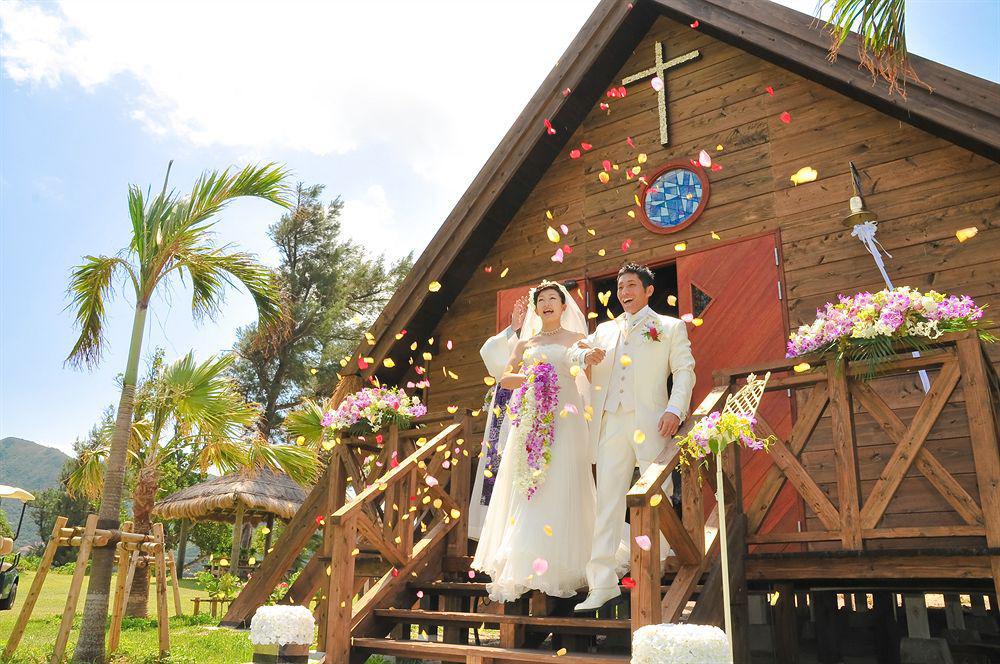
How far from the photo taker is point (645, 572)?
4227 millimetres

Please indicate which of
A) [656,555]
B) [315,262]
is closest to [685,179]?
[656,555]

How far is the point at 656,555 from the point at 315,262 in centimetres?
2519

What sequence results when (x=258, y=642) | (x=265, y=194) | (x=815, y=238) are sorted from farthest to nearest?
(x=265, y=194), (x=815, y=238), (x=258, y=642)

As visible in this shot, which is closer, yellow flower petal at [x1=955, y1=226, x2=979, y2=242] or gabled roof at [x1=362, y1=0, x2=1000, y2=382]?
yellow flower petal at [x1=955, y1=226, x2=979, y2=242]

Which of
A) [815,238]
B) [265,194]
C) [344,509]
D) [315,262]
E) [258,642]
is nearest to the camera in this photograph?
[258,642]

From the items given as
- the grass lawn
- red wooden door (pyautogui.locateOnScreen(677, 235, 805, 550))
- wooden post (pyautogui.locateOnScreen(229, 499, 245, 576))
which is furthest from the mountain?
red wooden door (pyautogui.locateOnScreen(677, 235, 805, 550))

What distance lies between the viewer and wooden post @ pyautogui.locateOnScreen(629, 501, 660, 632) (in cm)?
418

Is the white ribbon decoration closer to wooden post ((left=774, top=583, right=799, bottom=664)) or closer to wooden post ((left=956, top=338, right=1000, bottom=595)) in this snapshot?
wooden post ((left=956, top=338, right=1000, bottom=595))

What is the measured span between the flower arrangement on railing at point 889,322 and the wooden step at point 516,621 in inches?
85.7

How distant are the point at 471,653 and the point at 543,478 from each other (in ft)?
4.04

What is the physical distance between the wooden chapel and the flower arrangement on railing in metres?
0.12

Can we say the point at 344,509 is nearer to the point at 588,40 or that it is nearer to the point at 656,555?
the point at 656,555

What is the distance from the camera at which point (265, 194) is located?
899 centimetres

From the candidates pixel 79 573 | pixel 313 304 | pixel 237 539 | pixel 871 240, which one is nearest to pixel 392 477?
pixel 79 573
